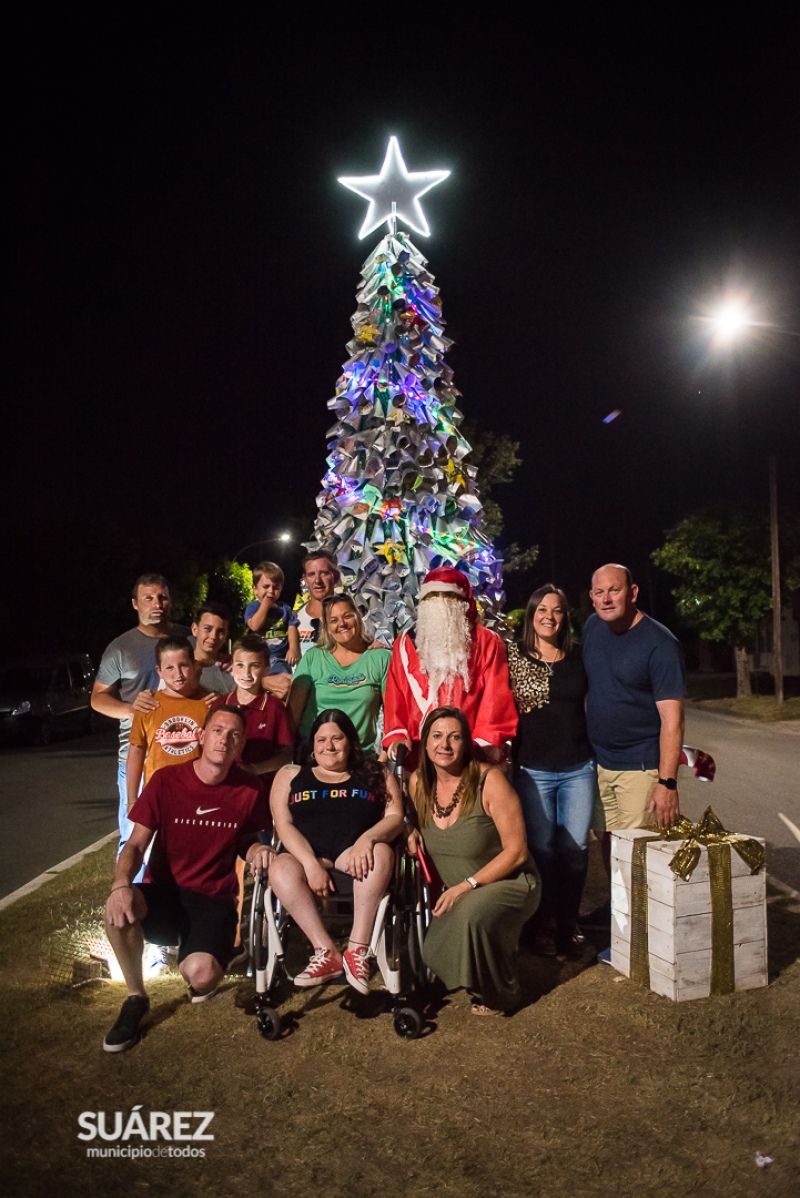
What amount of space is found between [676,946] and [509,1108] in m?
1.26

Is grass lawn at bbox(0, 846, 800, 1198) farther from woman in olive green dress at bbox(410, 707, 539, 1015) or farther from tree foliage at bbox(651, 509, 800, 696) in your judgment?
tree foliage at bbox(651, 509, 800, 696)

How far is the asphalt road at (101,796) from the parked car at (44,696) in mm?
484

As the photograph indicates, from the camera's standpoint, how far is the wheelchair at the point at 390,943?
3.93 metres

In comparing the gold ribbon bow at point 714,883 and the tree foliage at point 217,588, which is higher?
the tree foliage at point 217,588

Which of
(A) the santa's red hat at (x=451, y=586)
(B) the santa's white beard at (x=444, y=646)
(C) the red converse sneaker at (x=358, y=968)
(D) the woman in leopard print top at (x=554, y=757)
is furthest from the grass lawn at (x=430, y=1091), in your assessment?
(A) the santa's red hat at (x=451, y=586)

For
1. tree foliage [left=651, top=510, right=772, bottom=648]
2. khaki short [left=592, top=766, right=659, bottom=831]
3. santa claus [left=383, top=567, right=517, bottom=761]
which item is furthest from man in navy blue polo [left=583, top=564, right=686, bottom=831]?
tree foliage [left=651, top=510, right=772, bottom=648]

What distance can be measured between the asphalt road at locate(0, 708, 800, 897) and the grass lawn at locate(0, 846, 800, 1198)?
2.95 meters

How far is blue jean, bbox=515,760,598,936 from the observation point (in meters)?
4.89

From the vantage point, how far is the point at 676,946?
416 centimetres

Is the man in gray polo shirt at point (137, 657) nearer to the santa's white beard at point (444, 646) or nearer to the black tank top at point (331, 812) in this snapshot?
the black tank top at point (331, 812)

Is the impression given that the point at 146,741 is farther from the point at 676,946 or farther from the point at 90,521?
the point at 90,521

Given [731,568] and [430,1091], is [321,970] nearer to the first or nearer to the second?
[430,1091]

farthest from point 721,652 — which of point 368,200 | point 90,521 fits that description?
point 368,200

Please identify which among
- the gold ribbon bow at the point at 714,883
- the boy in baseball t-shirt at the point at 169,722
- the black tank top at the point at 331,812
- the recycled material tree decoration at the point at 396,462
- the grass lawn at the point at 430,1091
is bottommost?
the grass lawn at the point at 430,1091
